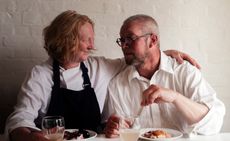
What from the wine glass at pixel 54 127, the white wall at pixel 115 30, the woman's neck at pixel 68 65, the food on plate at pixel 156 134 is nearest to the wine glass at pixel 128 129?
the food on plate at pixel 156 134

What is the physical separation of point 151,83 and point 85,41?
383 mm

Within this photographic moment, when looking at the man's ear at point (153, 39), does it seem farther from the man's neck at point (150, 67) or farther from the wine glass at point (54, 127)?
the wine glass at point (54, 127)

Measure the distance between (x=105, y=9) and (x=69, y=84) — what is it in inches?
23.5

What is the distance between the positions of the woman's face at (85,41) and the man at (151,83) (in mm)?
158

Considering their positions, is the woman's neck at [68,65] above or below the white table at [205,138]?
above

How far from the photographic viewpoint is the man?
1.62m

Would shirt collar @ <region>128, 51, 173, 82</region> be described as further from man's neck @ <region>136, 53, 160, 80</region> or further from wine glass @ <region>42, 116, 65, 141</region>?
wine glass @ <region>42, 116, 65, 141</region>

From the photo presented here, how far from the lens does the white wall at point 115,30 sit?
2.05 metres

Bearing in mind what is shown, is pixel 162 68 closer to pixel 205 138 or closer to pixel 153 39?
pixel 153 39

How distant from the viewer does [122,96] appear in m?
1.76

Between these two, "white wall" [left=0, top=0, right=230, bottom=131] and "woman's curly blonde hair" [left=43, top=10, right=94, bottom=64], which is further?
"white wall" [left=0, top=0, right=230, bottom=131]

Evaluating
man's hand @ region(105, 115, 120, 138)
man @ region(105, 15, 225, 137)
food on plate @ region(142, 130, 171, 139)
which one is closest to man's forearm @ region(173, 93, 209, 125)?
man @ region(105, 15, 225, 137)

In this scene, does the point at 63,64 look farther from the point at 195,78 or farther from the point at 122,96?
→ the point at 195,78

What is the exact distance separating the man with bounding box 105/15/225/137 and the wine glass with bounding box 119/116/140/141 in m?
0.30
